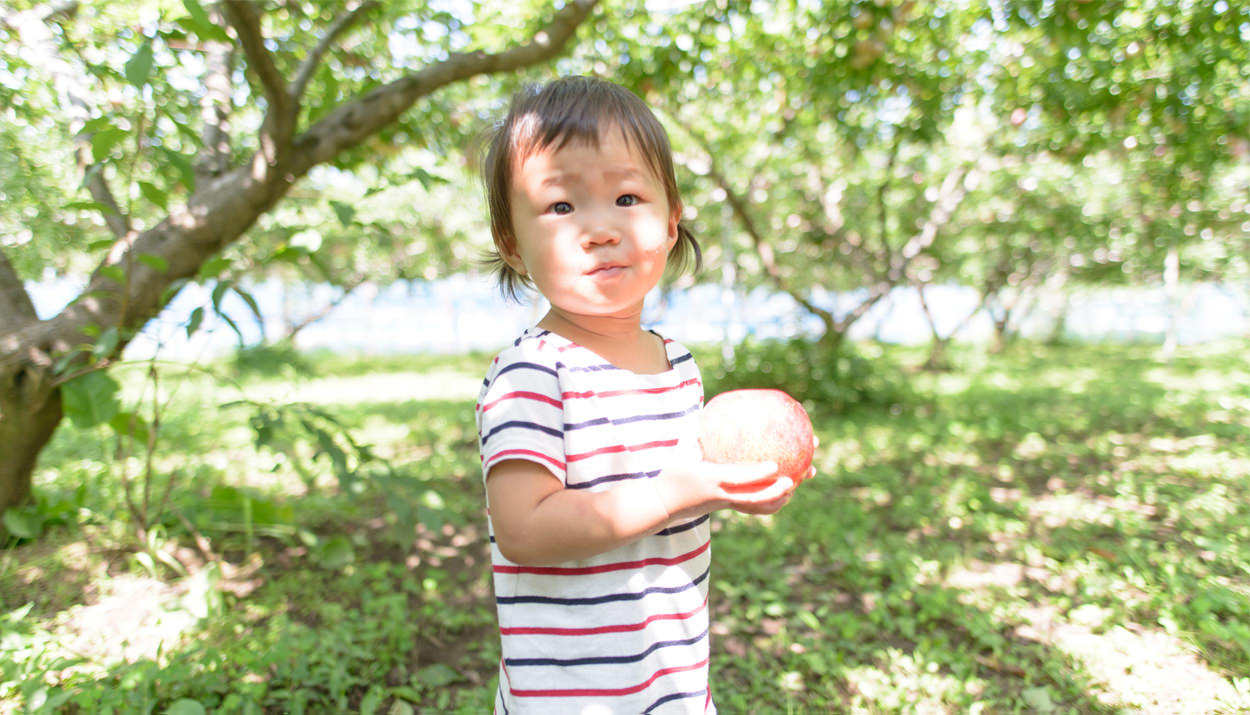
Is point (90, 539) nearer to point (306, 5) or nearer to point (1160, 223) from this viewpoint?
point (306, 5)

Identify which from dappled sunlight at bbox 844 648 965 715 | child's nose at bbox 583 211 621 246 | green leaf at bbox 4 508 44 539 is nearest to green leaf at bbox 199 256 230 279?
green leaf at bbox 4 508 44 539

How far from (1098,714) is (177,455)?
5.80 metres

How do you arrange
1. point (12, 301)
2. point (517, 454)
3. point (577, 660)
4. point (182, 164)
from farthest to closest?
point (12, 301) → point (182, 164) → point (577, 660) → point (517, 454)

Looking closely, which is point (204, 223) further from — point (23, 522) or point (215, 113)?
point (23, 522)

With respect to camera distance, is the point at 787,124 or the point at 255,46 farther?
the point at 787,124

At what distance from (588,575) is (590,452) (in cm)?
18

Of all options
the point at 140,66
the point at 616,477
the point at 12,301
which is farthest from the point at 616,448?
the point at 12,301

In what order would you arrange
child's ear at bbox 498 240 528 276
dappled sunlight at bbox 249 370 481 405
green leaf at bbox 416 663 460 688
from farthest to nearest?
1. dappled sunlight at bbox 249 370 481 405
2. green leaf at bbox 416 663 460 688
3. child's ear at bbox 498 240 528 276

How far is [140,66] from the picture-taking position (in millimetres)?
1878

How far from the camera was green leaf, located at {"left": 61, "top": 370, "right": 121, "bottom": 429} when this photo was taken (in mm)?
2422

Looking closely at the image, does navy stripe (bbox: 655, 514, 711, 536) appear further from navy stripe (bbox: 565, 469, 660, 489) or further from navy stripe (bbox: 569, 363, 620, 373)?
navy stripe (bbox: 569, 363, 620, 373)

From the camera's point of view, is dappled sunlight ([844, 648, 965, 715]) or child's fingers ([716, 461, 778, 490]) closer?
child's fingers ([716, 461, 778, 490])

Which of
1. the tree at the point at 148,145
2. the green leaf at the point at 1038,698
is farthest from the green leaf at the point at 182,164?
the green leaf at the point at 1038,698

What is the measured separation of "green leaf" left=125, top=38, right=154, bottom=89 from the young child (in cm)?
135
